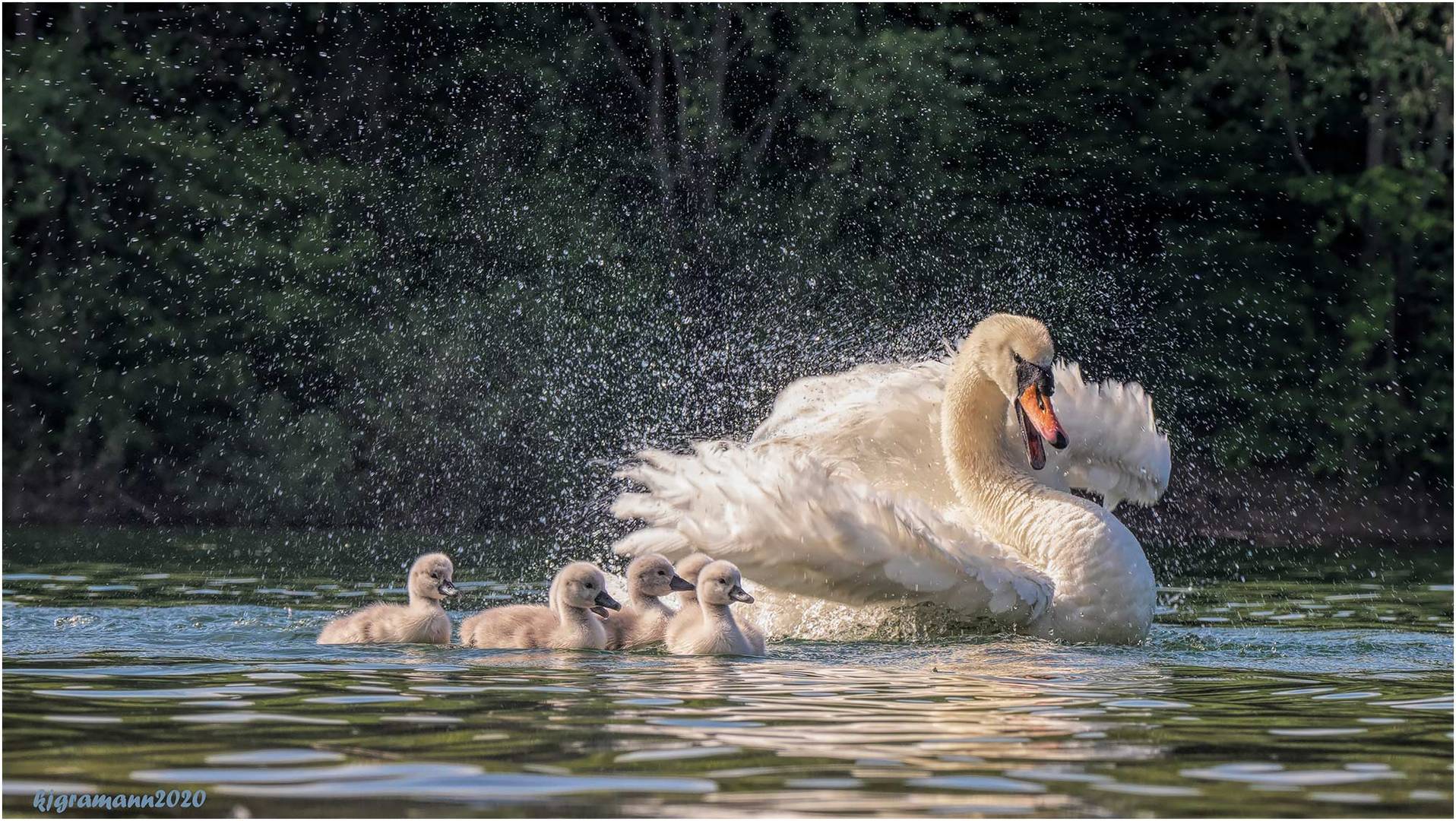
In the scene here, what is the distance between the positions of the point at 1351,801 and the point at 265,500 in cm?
1848

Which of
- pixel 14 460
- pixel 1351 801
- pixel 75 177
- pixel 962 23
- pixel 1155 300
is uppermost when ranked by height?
pixel 962 23

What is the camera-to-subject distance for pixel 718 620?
8812 millimetres

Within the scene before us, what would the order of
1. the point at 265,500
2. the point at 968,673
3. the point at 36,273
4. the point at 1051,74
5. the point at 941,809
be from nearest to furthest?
the point at 941,809 → the point at 968,673 → the point at 265,500 → the point at 36,273 → the point at 1051,74

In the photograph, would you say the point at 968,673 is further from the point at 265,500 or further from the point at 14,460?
the point at 14,460

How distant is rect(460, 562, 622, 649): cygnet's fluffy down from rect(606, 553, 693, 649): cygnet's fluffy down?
0.30 ft

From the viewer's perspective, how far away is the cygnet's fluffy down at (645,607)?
9.34 metres

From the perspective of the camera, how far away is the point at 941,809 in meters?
5.45

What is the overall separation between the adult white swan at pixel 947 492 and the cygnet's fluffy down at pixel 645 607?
0.80ft

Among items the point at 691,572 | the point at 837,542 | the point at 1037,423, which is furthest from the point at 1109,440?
the point at 837,542

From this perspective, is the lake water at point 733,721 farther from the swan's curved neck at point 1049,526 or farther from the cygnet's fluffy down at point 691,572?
the cygnet's fluffy down at point 691,572

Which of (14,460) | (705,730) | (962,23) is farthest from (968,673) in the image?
(962,23)

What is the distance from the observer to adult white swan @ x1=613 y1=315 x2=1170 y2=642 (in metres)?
8.92

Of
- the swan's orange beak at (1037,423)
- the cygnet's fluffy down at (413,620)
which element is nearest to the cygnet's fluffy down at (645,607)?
the cygnet's fluffy down at (413,620)

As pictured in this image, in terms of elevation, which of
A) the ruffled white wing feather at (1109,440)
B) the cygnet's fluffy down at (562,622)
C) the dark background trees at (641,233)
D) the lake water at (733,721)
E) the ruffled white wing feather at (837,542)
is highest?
the dark background trees at (641,233)
